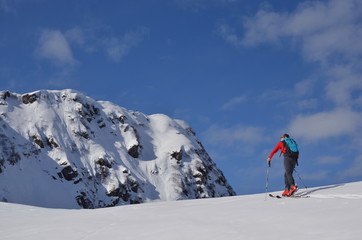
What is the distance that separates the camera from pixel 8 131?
100 meters

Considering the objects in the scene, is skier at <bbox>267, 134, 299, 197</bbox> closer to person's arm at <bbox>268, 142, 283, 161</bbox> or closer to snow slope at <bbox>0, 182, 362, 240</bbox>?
person's arm at <bbox>268, 142, 283, 161</bbox>

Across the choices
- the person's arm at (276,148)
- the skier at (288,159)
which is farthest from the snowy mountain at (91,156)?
the skier at (288,159)

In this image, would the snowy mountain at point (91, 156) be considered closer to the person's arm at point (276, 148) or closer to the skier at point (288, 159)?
the person's arm at point (276, 148)

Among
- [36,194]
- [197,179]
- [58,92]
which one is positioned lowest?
[36,194]

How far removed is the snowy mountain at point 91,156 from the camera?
94438 millimetres

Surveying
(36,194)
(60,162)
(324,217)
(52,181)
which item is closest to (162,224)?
(324,217)

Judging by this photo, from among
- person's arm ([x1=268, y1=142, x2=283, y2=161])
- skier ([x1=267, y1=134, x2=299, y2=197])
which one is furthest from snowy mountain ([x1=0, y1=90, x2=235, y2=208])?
skier ([x1=267, y1=134, x2=299, y2=197])

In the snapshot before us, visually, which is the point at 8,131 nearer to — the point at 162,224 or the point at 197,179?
the point at 197,179

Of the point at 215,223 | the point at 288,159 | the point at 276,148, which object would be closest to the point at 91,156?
the point at 276,148

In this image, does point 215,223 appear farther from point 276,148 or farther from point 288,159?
point 276,148

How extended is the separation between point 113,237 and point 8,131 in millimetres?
101501

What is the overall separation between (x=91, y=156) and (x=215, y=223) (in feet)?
366

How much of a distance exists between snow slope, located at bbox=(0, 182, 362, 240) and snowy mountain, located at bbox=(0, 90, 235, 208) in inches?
3131

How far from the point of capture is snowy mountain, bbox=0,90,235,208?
3718 inches
